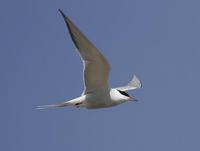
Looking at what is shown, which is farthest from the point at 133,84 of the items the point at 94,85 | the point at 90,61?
the point at 90,61

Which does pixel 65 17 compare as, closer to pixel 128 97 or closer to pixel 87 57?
pixel 87 57

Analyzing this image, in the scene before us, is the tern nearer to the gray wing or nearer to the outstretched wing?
the gray wing

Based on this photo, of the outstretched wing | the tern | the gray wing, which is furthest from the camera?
the outstretched wing

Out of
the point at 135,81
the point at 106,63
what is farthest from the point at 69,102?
the point at 135,81

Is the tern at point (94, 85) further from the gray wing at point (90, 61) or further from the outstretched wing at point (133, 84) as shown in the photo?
the outstretched wing at point (133, 84)

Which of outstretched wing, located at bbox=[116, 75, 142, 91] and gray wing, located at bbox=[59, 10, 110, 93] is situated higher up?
gray wing, located at bbox=[59, 10, 110, 93]

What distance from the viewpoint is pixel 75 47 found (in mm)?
12656

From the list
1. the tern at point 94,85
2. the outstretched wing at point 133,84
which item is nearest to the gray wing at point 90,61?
the tern at point 94,85

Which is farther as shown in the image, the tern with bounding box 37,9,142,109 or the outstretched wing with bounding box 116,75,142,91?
the outstretched wing with bounding box 116,75,142,91

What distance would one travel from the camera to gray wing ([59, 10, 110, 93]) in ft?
39.2

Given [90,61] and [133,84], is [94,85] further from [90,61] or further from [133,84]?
[133,84]

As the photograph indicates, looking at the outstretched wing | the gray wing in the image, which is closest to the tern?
the gray wing

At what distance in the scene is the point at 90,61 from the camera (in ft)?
44.4

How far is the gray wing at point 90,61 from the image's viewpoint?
11.9 m
